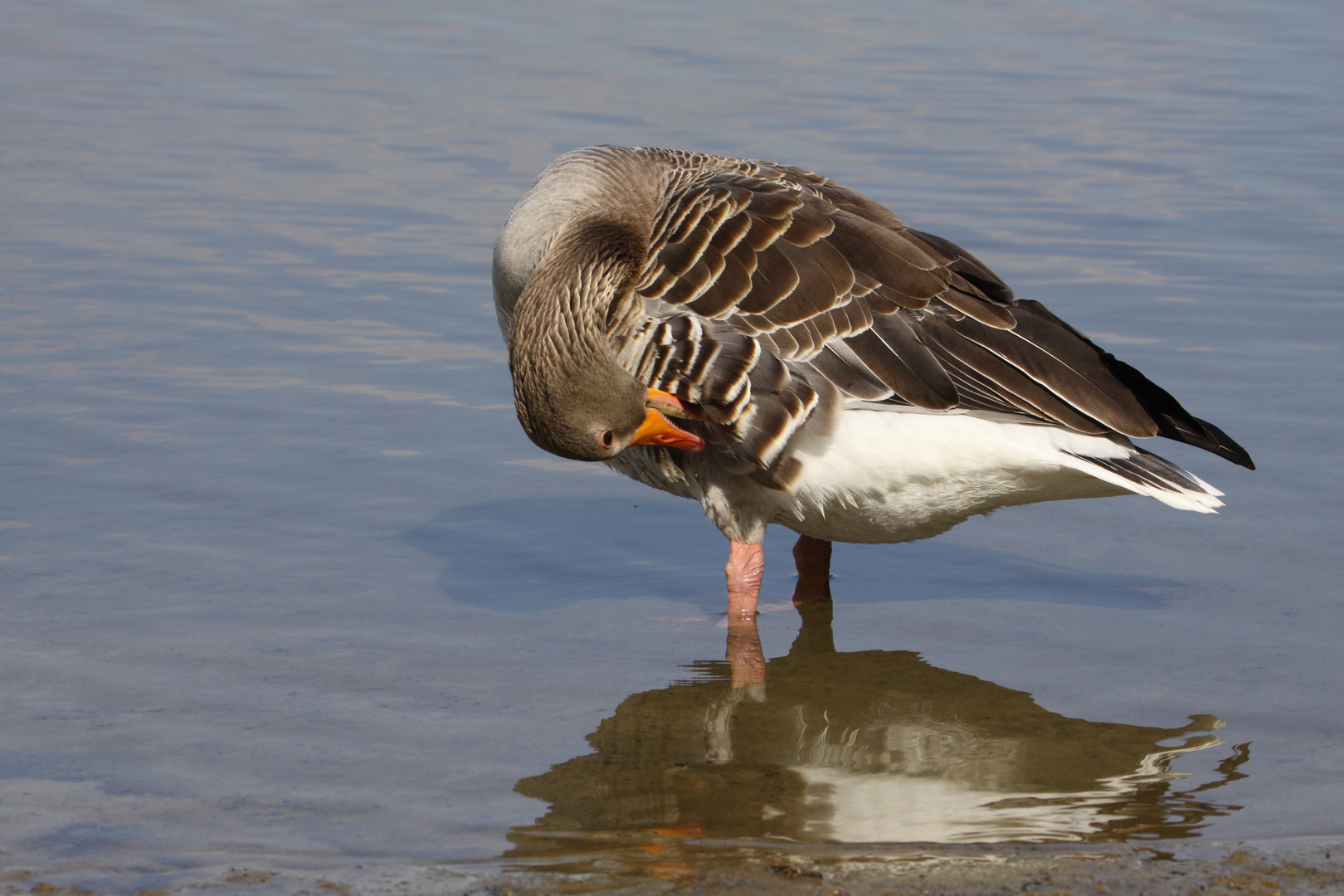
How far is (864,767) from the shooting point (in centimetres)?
506

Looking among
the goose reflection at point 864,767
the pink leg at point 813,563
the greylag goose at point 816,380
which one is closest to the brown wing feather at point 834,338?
the greylag goose at point 816,380

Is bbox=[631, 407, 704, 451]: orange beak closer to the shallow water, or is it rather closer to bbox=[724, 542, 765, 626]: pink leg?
bbox=[724, 542, 765, 626]: pink leg

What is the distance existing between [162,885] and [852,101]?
11.4 m

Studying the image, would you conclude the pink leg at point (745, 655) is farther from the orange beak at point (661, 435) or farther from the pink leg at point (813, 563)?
the orange beak at point (661, 435)

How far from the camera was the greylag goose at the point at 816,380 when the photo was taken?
559 centimetres

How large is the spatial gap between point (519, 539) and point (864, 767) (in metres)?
2.46

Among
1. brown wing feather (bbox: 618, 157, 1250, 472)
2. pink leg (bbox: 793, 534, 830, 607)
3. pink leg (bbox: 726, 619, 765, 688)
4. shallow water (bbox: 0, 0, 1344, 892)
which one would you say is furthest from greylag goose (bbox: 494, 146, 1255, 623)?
shallow water (bbox: 0, 0, 1344, 892)

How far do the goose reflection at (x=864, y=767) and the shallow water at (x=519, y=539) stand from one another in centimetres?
2

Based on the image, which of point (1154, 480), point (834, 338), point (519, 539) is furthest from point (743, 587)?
point (1154, 480)

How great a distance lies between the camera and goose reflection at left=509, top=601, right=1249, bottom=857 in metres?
4.55

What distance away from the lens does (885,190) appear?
11.5 meters

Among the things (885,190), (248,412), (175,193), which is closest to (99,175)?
(175,193)

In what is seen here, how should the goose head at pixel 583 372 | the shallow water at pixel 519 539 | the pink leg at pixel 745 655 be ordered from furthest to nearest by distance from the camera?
the pink leg at pixel 745 655
the goose head at pixel 583 372
the shallow water at pixel 519 539

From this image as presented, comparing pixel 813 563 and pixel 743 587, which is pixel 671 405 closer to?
pixel 743 587
